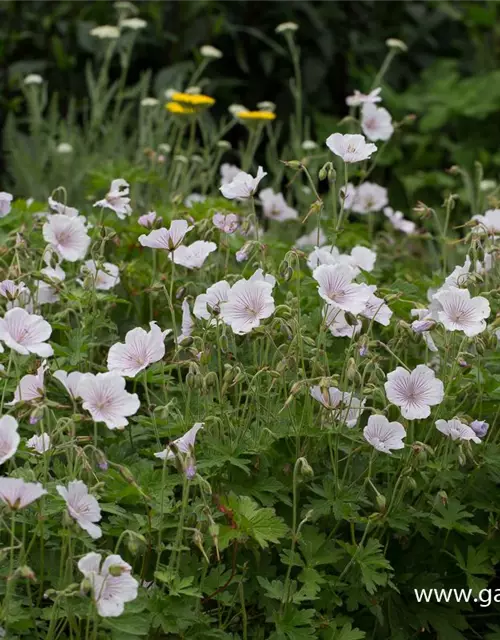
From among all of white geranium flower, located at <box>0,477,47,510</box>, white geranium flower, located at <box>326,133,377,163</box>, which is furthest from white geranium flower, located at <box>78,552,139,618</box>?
white geranium flower, located at <box>326,133,377,163</box>

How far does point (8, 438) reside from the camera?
5.48 ft

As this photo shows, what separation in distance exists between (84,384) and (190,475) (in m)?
0.21

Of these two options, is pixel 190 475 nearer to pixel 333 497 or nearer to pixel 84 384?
pixel 84 384

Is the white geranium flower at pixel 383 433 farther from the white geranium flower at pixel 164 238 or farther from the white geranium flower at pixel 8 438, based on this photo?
the white geranium flower at pixel 8 438

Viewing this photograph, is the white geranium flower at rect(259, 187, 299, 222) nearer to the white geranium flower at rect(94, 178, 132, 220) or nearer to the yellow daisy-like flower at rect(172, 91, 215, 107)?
the yellow daisy-like flower at rect(172, 91, 215, 107)

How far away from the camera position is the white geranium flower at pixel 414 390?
79.7 inches

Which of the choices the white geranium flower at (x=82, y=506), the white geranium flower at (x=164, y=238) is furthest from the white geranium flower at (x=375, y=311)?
the white geranium flower at (x=82, y=506)

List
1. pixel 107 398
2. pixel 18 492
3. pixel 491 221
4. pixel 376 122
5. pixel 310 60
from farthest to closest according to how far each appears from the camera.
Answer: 1. pixel 310 60
2. pixel 376 122
3. pixel 491 221
4. pixel 107 398
5. pixel 18 492

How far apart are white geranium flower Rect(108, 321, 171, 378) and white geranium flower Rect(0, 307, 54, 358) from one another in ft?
0.53

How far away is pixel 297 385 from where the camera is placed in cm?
195

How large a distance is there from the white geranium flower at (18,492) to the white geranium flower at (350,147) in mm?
955

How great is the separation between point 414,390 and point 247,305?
328 millimetres

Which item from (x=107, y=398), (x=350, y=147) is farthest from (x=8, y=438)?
(x=350, y=147)

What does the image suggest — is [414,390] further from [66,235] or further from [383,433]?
[66,235]
